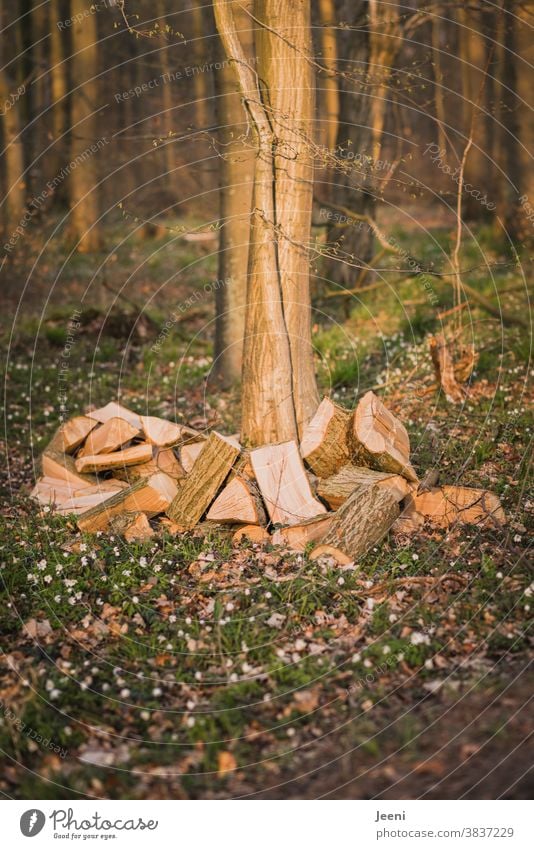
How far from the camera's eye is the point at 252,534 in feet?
18.0

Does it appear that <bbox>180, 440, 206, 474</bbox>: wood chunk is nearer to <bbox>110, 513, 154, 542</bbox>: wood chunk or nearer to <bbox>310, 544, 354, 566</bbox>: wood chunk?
<bbox>110, 513, 154, 542</bbox>: wood chunk

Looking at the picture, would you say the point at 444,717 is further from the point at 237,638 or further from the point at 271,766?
the point at 237,638

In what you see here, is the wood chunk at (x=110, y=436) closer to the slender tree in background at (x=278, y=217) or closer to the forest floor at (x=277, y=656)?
the forest floor at (x=277, y=656)

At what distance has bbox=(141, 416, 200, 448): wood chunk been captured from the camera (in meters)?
6.46

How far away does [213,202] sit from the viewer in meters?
20.4

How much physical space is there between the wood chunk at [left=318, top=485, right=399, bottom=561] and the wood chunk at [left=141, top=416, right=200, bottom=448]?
1.94 metres

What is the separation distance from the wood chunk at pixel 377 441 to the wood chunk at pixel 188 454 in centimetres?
143

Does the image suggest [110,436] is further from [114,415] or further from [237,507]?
[237,507]

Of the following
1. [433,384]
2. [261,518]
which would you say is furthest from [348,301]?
[261,518]

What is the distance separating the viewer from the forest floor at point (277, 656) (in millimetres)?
3578

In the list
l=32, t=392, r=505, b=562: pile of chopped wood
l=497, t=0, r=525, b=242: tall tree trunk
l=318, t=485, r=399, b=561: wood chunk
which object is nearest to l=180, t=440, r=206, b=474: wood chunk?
l=32, t=392, r=505, b=562: pile of chopped wood

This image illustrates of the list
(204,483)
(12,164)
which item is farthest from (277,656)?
(12,164)

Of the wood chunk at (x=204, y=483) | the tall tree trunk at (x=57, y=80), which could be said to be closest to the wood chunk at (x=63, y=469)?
the wood chunk at (x=204, y=483)

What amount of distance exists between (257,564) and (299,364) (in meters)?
2.02
